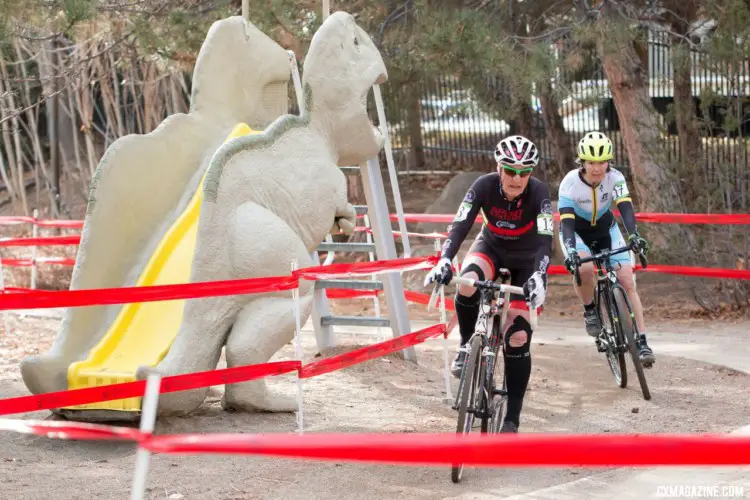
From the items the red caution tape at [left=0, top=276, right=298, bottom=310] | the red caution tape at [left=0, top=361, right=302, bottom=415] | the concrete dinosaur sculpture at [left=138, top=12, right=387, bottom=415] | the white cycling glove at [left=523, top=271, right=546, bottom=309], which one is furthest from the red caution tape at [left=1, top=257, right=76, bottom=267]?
the white cycling glove at [left=523, top=271, right=546, bottom=309]

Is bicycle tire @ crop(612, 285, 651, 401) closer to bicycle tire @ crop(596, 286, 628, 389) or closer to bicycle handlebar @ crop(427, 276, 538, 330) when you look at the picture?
bicycle tire @ crop(596, 286, 628, 389)

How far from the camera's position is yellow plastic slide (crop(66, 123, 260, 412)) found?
7248mm

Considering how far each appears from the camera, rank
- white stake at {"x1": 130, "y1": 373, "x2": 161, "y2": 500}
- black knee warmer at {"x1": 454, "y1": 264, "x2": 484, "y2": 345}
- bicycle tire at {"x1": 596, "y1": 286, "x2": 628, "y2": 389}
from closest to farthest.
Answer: white stake at {"x1": 130, "y1": 373, "x2": 161, "y2": 500} → black knee warmer at {"x1": 454, "y1": 264, "x2": 484, "y2": 345} → bicycle tire at {"x1": 596, "y1": 286, "x2": 628, "y2": 389}

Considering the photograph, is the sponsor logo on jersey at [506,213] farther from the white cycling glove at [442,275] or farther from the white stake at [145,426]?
the white stake at [145,426]

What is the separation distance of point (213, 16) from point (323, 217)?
15.9ft

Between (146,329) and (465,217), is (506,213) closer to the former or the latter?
(465,217)

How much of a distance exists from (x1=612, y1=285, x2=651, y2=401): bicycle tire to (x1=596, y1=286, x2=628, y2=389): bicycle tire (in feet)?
0.37

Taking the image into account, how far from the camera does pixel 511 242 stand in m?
6.80

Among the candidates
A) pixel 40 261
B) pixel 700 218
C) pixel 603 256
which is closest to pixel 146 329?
pixel 603 256

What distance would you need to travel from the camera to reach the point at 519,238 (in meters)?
6.77

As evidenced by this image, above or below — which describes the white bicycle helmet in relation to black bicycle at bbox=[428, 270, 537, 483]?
above

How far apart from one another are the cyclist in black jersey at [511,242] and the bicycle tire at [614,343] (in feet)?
5.65

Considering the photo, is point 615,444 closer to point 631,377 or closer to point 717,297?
point 631,377

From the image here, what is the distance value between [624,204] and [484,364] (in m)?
2.81
